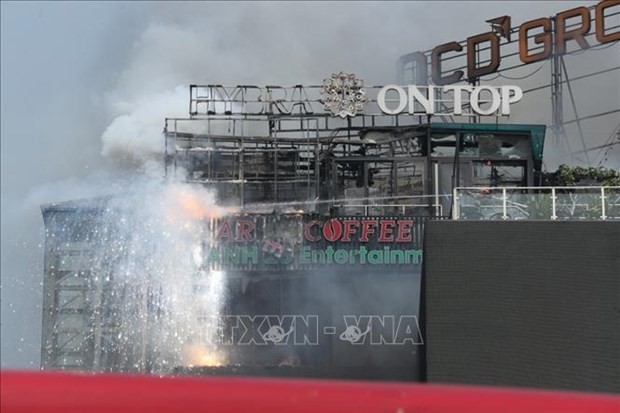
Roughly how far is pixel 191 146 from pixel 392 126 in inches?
239

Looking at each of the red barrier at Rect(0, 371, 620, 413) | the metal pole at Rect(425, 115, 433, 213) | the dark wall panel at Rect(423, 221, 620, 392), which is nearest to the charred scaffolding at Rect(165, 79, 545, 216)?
the metal pole at Rect(425, 115, 433, 213)

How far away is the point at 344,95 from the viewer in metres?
18.8

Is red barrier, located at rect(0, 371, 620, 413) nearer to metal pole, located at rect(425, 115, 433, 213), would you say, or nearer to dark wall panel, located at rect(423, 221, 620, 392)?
dark wall panel, located at rect(423, 221, 620, 392)

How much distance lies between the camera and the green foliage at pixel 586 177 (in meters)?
17.1

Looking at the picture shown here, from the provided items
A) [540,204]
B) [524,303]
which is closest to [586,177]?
[540,204]

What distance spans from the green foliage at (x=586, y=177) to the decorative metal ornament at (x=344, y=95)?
606cm

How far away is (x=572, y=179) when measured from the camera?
1766 cm

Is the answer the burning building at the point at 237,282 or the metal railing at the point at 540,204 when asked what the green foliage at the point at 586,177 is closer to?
the burning building at the point at 237,282

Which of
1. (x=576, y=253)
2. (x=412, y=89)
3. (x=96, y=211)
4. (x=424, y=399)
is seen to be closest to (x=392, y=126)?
(x=412, y=89)

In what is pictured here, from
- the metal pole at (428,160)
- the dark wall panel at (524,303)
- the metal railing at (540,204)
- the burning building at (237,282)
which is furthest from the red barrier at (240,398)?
the metal pole at (428,160)

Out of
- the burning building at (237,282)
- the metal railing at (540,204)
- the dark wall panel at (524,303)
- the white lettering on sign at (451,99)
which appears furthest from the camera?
the white lettering on sign at (451,99)

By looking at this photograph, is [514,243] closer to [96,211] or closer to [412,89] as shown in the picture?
[412,89]

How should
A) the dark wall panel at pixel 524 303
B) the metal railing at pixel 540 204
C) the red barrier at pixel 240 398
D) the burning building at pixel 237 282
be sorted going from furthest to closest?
1. the burning building at pixel 237 282
2. the metal railing at pixel 540 204
3. the dark wall panel at pixel 524 303
4. the red barrier at pixel 240 398

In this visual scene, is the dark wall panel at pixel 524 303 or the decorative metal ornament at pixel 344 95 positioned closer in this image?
the dark wall panel at pixel 524 303
